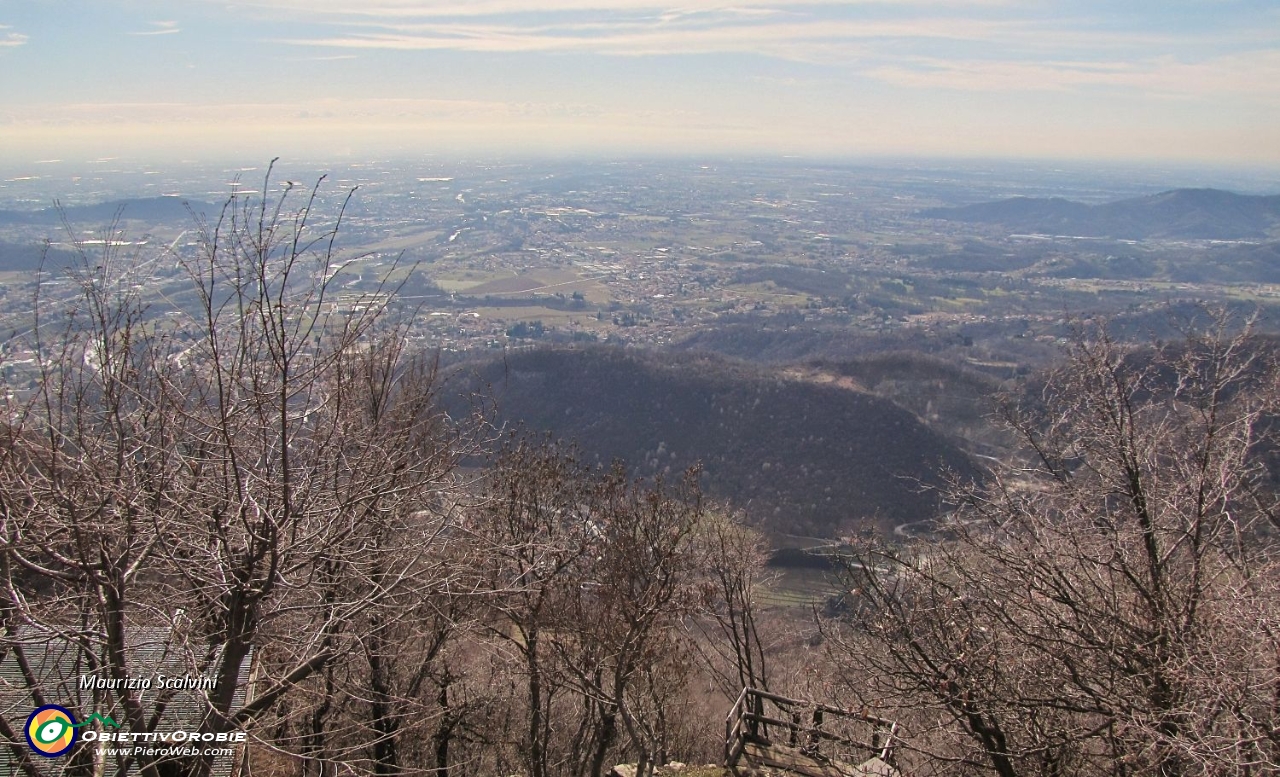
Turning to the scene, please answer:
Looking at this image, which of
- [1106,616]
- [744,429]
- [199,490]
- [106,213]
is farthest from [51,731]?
[744,429]

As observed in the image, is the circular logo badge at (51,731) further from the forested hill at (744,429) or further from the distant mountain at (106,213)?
the forested hill at (744,429)

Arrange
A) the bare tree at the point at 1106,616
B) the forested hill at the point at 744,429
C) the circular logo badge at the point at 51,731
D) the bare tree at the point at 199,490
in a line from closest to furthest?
the bare tree at the point at 199,490
the circular logo badge at the point at 51,731
the bare tree at the point at 1106,616
the forested hill at the point at 744,429

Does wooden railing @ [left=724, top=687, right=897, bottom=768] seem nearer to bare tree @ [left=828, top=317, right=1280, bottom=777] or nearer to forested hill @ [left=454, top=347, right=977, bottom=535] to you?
bare tree @ [left=828, top=317, right=1280, bottom=777]

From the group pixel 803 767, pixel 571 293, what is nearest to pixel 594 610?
pixel 803 767

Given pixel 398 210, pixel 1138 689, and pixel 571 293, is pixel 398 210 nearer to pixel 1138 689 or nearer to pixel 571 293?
pixel 571 293

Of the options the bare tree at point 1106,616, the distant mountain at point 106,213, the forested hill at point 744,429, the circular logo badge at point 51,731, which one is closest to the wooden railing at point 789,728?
the bare tree at point 1106,616

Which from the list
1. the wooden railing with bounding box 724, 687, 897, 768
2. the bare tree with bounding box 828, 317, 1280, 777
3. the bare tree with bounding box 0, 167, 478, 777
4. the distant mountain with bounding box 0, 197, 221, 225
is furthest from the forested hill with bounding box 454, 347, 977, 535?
the bare tree with bounding box 0, 167, 478, 777
